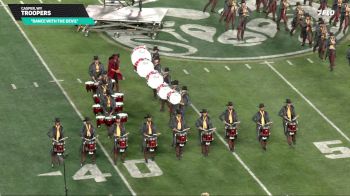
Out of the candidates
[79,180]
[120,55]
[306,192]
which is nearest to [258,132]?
[306,192]

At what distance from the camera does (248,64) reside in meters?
50.3

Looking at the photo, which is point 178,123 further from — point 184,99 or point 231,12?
point 231,12

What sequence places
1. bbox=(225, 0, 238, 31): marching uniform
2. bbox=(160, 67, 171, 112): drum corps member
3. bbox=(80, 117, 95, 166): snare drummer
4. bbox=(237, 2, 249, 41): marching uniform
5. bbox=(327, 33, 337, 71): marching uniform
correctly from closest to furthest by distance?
bbox=(80, 117, 95, 166): snare drummer
bbox=(160, 67, 171, 112): drum corps member
bbox=(327, 33, 337, 71): marching uniform
bbox=(237, 2, 249, 41): marching uniform
bbox=(225, 0, 238, 31): marching uniform

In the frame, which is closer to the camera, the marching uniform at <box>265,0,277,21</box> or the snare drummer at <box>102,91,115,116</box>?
the snare drummer at <box>102,91,115,116</box>

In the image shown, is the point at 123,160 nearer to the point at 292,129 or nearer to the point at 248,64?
the point at 292,129

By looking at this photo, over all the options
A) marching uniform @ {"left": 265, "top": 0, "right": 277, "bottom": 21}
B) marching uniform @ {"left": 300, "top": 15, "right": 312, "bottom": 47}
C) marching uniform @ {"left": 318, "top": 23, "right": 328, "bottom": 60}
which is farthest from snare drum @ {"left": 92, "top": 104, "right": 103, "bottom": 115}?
marching uniform @ {"left": 265, "top": 0, "right": 277, "bottom": 21}

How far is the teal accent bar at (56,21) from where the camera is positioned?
51.2 m

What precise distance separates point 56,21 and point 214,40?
24.9 ft

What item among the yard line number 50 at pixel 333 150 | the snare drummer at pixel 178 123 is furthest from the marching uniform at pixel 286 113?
the snare drummer at pixel 178 123

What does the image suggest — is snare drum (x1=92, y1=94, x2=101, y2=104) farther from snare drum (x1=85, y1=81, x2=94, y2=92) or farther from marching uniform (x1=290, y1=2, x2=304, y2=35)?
marching uniform (x1=290, y1=2, x2=304, y2=35)

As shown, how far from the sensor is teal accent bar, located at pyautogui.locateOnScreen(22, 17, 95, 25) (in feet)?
168

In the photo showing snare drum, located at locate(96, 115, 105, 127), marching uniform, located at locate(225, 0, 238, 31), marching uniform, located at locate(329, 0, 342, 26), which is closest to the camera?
snare drum, located at locate(96, 115, 105, 127)
